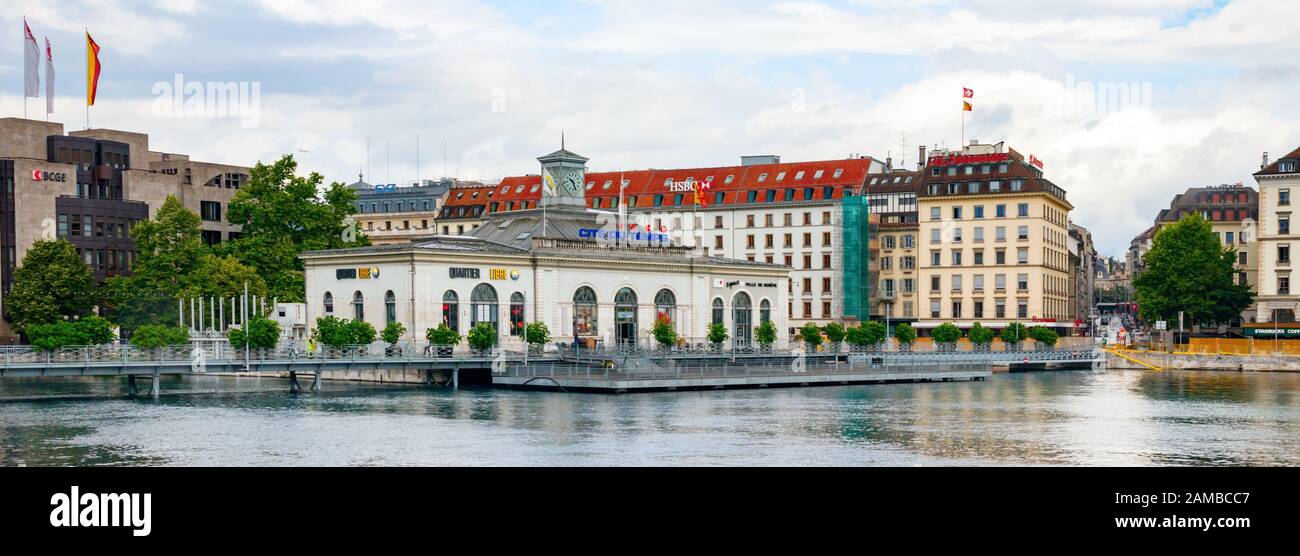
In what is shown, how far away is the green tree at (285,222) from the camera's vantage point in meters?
109

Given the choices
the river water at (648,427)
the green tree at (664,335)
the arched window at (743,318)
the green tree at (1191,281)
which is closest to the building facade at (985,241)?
the green tree at (1191,281)

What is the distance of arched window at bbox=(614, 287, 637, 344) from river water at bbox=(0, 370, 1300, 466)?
54.3 ft

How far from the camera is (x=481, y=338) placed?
8731 cm

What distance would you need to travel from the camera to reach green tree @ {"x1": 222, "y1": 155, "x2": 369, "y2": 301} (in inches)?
4279

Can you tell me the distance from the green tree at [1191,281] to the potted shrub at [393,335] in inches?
2808

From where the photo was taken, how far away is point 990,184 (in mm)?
134375

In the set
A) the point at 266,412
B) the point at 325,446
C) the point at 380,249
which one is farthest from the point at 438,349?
the point at 325,446

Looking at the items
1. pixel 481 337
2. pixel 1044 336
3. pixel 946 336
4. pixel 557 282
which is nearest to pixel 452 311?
pixel 481 337

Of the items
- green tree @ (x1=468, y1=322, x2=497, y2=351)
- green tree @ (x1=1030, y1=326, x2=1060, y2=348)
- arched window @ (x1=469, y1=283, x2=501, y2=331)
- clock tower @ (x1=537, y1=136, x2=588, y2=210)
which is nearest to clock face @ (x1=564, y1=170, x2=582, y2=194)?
clock tower @ (x1=537, y1=136, x2=588, y2=210)

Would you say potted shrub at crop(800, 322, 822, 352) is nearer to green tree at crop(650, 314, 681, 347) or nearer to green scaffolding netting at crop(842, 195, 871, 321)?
green tree at crop(650, 314, 681, 347)

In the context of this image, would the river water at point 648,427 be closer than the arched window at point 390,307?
Yes

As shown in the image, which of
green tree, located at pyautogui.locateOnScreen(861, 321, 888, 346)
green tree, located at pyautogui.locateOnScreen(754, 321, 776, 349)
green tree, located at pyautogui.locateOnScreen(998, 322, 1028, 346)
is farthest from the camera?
green tree, located at pyautogui.locateOnScreen(998, 322, 1028, 346)

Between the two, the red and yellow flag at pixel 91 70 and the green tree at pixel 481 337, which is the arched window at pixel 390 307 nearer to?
the green tree at pixel 481 337
